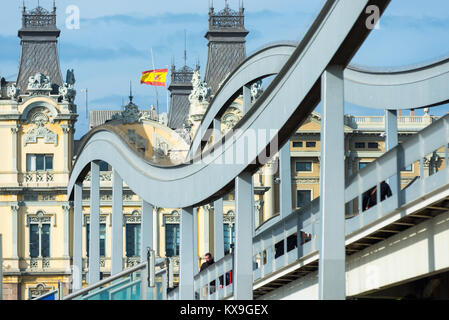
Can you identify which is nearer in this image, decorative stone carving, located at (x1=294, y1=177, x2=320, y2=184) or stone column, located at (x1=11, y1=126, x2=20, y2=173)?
stone column, located at (x1=11, y1=126, x2=20, y2=173)

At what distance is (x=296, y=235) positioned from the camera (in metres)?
18.9

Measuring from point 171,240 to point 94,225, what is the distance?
31688mm

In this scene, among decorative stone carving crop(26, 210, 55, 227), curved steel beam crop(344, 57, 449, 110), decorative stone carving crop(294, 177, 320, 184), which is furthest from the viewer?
decorative stone carving crop(294, 177, 320, 184)

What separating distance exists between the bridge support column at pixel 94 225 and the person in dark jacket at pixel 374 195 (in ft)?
45.4

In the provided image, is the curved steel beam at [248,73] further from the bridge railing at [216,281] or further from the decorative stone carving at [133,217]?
the decorative stone carving at [133,217]

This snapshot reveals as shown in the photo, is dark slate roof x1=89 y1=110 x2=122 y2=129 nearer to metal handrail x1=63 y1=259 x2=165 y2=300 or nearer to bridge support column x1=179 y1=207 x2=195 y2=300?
bridge support column x1=179 y1=207 x2=195 y2=300

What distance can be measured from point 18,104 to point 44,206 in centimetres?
551

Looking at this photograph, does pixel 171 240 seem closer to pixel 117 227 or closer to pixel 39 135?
pixel 39 135

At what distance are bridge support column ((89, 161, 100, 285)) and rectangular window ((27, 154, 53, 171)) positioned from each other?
3068 centimetres

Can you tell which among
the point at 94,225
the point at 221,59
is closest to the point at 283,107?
the point at 94,225

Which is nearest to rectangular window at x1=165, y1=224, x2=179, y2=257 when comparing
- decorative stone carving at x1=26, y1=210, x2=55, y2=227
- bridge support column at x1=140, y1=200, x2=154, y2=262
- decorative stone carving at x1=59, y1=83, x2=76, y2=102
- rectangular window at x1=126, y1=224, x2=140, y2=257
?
rectangular window at x1=126, y1=224, x2=140, y2=257

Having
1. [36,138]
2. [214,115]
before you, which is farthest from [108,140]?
[36,138]

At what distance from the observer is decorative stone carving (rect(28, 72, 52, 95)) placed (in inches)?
2362

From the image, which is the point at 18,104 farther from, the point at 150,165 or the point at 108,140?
the point at 150,165
